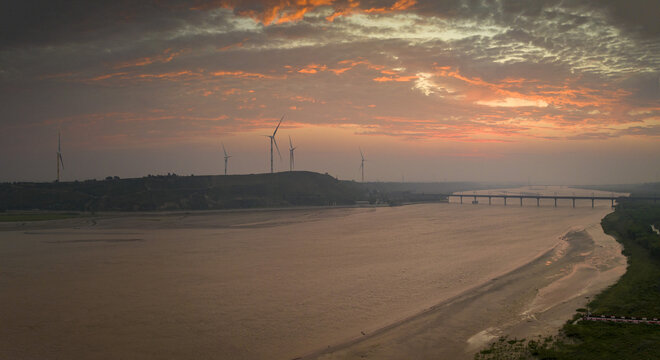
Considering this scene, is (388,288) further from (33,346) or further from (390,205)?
(390,205)

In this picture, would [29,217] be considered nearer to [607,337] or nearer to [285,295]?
[285,295]

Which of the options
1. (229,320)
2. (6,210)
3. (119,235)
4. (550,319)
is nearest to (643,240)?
(550,319)

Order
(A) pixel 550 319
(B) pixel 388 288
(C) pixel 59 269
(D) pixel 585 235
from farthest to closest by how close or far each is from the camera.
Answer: (D) pixel 585 235 → (C) pixel 59 269 → (B) pixel 388 288 → (A) pixel 550 319

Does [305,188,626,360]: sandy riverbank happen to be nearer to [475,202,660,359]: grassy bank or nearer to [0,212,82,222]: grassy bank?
[475,202,660,359]: grassy bank

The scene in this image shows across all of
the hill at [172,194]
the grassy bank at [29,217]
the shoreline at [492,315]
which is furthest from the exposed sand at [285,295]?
the hill at [172,194]

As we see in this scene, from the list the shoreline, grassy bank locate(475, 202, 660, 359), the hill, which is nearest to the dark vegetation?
the hill

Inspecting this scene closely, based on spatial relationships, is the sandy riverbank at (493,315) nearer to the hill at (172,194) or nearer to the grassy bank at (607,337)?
the grassy bank at (607,337)
